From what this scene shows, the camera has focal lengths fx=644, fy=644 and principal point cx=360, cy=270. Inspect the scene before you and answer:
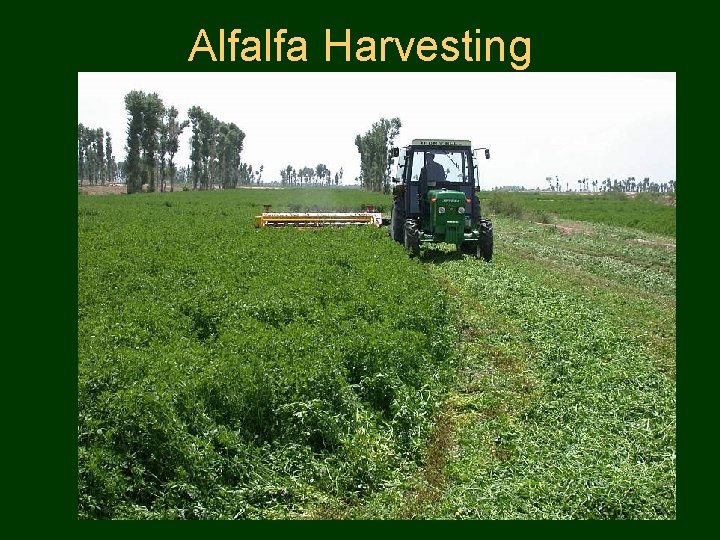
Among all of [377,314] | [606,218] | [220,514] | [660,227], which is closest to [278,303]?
[377,314]

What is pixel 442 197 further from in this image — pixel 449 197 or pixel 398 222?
pixel 398 222

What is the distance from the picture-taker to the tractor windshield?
17594 millimetres

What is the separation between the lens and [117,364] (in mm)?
6344

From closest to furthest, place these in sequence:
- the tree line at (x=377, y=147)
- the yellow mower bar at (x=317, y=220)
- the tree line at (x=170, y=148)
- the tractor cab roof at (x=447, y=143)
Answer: the tractor cab roof at (x=447, y=143) → the yellow mower bar at (x=317, y=220) → the tree line at (x=170, y=148) → the tree line at (x=377, y=147)

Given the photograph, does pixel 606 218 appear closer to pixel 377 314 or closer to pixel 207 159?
pixel 377 314

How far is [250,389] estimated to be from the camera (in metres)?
6.18

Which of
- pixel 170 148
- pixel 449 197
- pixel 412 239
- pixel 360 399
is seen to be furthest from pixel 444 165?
pixel 170 148

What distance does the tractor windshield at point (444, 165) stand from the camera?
57.7ft

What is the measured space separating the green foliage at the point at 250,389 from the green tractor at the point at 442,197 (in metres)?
5.73

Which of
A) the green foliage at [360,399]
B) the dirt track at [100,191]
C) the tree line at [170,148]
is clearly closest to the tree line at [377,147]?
the tree line at [170,148]

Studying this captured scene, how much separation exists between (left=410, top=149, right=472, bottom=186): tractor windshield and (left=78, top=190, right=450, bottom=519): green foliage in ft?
23.2

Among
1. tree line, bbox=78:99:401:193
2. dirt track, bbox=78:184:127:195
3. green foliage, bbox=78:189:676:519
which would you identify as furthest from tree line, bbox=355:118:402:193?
green foliage, bbox=78:189:676:519

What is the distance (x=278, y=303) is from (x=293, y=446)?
10.8ft

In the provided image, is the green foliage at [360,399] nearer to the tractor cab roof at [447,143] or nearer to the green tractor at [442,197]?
the green tractor at [442,197]
